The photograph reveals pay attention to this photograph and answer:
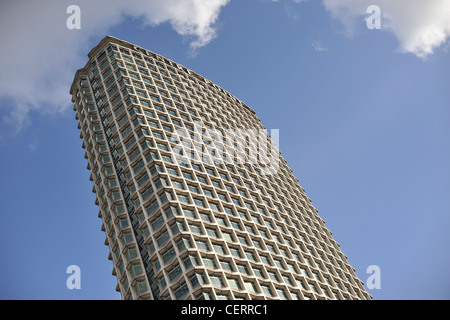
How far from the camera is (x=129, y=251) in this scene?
6072cm

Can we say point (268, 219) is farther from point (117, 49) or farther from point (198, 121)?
point (117, 49)

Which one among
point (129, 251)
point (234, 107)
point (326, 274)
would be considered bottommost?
point (326, 274)

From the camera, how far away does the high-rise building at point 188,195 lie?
184 feet

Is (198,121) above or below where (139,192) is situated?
above

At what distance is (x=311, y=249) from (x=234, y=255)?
2102 cm

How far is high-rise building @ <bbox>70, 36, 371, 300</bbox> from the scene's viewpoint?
56.0 meters

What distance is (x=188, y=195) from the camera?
6200 cm
